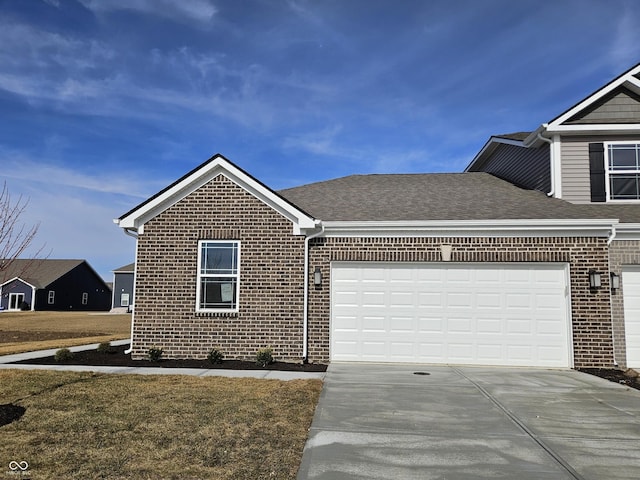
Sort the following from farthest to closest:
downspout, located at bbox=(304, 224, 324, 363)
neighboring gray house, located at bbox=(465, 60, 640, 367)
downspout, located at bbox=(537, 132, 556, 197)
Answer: downspout, located at bbox=(537, 132, 556, 197) < neighboring gray house, located at bbox=(465, 60, 640, 367) < downspout, located at bbox=(304, 224, 324, 363)

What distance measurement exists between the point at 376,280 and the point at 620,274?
575 cm

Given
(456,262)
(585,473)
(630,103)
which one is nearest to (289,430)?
(585,473)

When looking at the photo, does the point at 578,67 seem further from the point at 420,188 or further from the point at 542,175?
the point at 420,188

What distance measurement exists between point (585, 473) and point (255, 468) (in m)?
3.17

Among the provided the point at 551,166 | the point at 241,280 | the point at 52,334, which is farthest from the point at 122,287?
the point at 551,166

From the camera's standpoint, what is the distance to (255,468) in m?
4.50

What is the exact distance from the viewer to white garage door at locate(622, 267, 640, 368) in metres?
10.9

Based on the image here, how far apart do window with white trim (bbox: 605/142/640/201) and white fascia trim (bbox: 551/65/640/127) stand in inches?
50.1

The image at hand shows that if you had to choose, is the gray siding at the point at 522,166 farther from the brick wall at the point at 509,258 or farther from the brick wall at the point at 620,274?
the brick wall at the point at 509,258

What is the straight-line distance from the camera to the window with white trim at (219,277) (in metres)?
11.1

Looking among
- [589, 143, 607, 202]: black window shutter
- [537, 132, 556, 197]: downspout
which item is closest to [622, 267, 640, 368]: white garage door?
[589, 143, 607, 202]: black window shutter

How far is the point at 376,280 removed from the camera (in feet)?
36.6

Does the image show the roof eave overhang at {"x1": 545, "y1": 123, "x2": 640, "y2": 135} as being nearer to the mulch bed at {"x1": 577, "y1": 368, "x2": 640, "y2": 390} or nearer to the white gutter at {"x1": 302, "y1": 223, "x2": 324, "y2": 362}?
the mulch bed at {"x1": 577, "y1": 368, "x2": 640, "y2": 390}

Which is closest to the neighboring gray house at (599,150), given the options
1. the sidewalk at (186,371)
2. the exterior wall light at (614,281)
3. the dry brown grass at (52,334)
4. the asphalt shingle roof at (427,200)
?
the asphalt shingle roof at (427,200)
